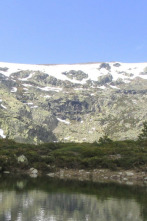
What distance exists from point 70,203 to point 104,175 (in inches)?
764

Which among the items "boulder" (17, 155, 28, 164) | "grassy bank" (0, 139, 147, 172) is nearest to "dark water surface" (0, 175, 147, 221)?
"grassy bank" (0, 139, 147, 172)

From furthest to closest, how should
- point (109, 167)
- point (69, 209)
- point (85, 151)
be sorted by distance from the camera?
point (85, 151), point (109, 167), point (69, 209)

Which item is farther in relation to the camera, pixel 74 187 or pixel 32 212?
pixel 74 187

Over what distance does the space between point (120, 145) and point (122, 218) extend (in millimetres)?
38612

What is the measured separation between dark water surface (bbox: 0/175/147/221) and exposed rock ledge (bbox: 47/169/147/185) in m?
8.27

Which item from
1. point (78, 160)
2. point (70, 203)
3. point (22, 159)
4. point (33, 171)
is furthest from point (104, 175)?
point (70, 203)

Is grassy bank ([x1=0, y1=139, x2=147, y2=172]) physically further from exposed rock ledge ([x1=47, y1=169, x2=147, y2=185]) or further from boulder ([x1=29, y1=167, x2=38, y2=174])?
exposed rock ledge ([x1=47, y1=169, x2=147, y2=185])

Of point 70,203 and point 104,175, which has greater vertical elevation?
point 70,203

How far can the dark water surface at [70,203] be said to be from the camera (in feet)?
58.4

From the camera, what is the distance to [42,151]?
52.0 metres

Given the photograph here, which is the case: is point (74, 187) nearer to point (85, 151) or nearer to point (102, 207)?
point (102, 207)

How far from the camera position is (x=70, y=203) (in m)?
21.8

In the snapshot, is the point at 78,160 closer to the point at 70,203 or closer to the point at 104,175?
the point at 104,175

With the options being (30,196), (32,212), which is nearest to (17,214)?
(32,212)
